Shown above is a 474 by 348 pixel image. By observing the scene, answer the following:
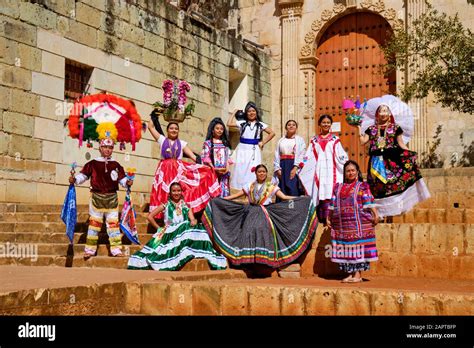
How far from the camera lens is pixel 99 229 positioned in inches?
373

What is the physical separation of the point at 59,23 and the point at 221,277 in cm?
673

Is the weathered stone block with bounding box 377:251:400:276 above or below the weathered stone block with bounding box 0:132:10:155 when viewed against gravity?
below

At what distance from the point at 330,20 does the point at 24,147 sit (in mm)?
9812

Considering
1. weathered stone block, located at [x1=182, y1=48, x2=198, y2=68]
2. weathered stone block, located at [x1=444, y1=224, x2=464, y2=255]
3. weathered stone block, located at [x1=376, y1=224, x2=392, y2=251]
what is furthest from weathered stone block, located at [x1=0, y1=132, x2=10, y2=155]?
weathered stone block, located at [x1=444, y1=224, x2=464, y2=255]

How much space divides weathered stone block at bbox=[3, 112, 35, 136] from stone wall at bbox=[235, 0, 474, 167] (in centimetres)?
859

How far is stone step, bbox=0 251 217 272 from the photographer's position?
8883 millimetres

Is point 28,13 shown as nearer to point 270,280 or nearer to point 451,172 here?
point 270,280

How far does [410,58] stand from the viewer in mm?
17047

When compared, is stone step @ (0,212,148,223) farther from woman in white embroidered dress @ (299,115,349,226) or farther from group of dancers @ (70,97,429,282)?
woman in white embroidered dress @ (299,115,349,226)

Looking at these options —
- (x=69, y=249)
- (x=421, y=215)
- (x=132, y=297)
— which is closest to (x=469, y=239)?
(x=421, y=215)

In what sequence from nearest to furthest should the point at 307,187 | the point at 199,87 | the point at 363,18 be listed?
the point at 307,187 → the point at 199,87 → the point at 363,18

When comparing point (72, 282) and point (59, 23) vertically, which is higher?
point (59, 23)

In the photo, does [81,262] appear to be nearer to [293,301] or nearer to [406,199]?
[293,301]
